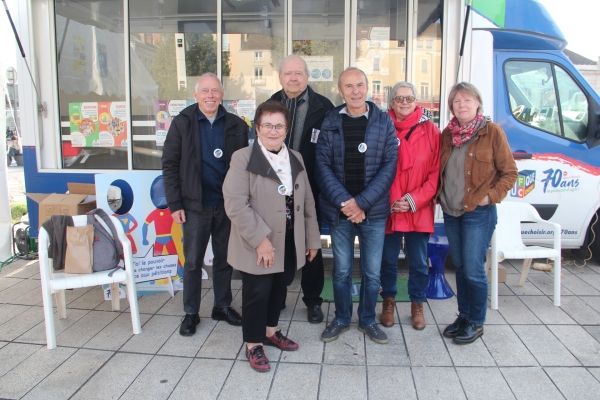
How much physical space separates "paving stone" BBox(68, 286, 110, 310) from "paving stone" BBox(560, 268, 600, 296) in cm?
411

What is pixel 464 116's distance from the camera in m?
2.78

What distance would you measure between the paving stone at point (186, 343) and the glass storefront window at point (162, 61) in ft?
6.67

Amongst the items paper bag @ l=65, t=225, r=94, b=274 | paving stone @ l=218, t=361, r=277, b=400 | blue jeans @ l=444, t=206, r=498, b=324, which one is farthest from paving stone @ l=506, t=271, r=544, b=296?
paper bag @ l=65, t=225, r=94, b=274

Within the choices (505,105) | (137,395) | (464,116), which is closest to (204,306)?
(137,395)

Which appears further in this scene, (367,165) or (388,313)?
(388,313)

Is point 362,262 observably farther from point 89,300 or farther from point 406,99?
point 89,300

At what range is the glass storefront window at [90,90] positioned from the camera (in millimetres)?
4539

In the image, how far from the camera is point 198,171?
2.99m

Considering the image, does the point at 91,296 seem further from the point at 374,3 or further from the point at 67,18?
the point at 374,3

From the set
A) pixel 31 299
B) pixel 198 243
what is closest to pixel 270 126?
pixel 198 243

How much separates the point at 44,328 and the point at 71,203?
1014 mm

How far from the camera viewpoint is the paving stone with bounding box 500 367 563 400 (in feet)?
7.77

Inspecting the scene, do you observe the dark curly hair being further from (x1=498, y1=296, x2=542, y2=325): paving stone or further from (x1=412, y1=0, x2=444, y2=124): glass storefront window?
(x1=498, y1=296, x2=542, y2=325): paving stone

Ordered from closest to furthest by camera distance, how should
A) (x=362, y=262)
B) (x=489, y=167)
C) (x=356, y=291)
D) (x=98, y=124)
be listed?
(x=489, y=167) → (x=362, y=262) → (x=356, y=291) → (x=98, y=124)
